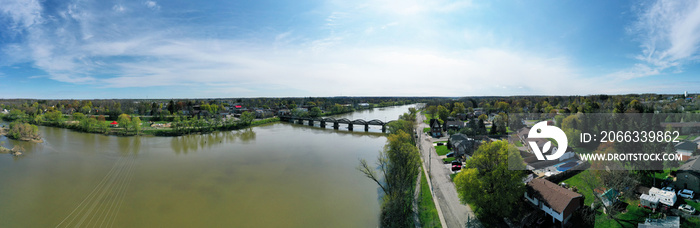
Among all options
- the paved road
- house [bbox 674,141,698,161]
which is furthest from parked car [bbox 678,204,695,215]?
house [bbox 674,141,698,161]

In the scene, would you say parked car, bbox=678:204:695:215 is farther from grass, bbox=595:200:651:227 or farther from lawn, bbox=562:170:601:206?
lawn, bbox=562:170:601:206

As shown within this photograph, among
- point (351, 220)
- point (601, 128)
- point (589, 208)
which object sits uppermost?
point (601, 128)

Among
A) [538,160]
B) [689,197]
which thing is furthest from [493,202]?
[538,160]

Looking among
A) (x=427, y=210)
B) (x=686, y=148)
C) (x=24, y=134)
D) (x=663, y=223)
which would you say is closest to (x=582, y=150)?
(x=686, y=148)

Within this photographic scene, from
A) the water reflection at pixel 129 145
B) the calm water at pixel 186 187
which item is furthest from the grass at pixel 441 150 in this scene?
the water reflection at pixel 129 145

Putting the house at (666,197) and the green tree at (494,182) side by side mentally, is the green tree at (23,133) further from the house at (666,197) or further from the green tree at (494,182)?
the house at (666,197)

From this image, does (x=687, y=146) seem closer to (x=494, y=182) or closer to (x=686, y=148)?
(x=686, y=148)

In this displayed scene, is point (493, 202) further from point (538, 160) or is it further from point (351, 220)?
point (538, 160)
